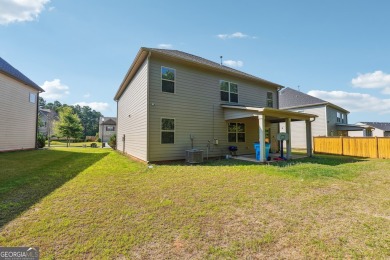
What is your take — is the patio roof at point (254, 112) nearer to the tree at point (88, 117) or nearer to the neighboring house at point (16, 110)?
the neighboring house at point (16, 110)

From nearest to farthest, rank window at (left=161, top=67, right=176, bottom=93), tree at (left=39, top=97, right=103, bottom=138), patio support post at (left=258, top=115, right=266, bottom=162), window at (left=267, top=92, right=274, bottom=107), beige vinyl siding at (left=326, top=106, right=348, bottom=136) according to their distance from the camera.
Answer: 1. patio support post at (left=258, top=115, right=266, bottom=162)
2. window at (left=161, top=67, right=176, bottom=93)
3. window at (left=267, top=92, right=274, bottom=107)
4. beige vinyl siding at (left=326, top=106, right=348, bottom=136)
5. tree at (left=39, top=97, right=103, bottom=138)

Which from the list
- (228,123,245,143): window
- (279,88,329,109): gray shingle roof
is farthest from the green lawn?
(279,88,329,109): gray shingle roof

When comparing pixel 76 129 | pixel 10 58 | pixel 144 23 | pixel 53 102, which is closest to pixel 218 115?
pixel 144 23

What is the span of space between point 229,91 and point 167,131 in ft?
17.2

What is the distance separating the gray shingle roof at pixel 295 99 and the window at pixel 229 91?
1280 cm

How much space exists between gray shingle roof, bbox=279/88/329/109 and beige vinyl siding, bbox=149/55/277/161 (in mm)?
12584

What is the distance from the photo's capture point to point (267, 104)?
14250 millimetres

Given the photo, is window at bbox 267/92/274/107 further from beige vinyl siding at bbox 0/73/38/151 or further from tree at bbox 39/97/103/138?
tree at bbox 39/97/103/138

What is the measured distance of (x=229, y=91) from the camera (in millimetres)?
12141

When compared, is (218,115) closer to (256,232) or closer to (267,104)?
(267,104)

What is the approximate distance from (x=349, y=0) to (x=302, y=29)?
7.15ft

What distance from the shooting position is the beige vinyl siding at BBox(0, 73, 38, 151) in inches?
473

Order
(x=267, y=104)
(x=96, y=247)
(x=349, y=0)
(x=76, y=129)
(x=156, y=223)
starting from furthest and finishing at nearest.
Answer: (x=76, y=129)
(x=267, y=104)
(x=349, y=0)
(x=156, y=223)
(x=96, y=247)

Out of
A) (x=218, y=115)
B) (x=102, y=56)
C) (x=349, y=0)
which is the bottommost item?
(x=218, y=115)
